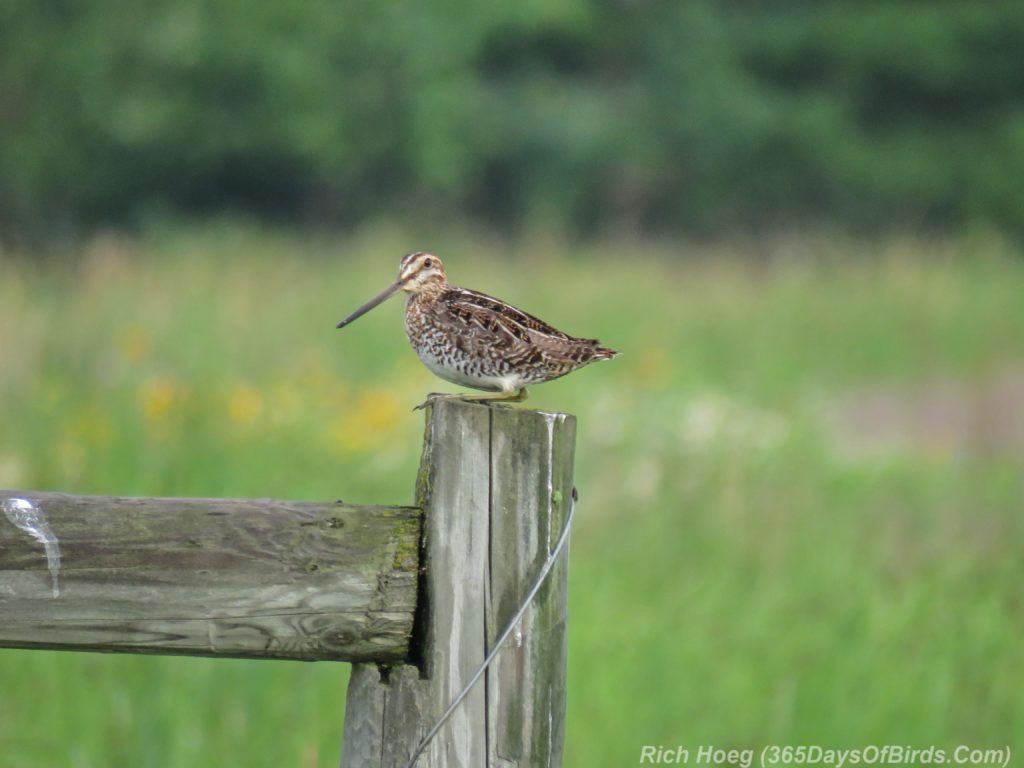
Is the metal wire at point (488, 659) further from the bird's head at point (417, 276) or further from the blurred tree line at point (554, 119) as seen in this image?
the blurred tree line at point (554, 119)

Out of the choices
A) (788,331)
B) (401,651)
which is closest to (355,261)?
(788,331)

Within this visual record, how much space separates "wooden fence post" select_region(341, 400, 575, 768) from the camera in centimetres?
212

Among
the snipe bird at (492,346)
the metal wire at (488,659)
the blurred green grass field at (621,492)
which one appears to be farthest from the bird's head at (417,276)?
the metal wire at (488,659)

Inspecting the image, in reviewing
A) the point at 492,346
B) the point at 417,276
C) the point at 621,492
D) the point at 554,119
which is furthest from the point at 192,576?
the point at 554,119

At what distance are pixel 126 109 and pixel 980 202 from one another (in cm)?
1311

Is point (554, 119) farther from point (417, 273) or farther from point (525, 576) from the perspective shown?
point (525, 576)

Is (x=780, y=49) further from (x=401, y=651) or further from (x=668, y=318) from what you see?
(x=401, y=651)

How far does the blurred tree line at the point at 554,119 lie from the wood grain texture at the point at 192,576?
13.8m

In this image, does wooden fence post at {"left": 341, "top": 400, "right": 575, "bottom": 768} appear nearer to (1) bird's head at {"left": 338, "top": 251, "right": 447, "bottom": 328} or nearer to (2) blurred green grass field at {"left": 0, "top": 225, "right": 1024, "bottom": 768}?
(2) blurred green grass field at {"left": 0, "top": 225, "right": 1024, "bottom": 768}

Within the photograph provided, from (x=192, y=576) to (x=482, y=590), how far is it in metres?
0.43

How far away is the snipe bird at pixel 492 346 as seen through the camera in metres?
2.96

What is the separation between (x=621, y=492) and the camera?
6215mm

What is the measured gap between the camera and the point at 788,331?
39.5 ft

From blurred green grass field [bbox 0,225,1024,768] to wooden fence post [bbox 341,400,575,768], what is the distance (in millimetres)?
1019
